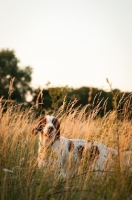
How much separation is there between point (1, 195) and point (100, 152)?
2063 mm

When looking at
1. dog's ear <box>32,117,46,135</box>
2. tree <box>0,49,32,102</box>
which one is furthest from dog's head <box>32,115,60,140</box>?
tree <box>0,49,32,102</box>

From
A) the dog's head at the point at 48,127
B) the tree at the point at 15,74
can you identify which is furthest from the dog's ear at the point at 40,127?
the tree at the point at 15,74

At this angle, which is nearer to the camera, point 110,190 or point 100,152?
point 110,190

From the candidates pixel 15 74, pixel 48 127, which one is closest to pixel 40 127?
pixel 48 127

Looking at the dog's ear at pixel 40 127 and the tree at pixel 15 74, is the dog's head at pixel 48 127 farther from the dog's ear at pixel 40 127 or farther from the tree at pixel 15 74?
the tree at pixel 15 74

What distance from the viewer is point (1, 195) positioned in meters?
2.89

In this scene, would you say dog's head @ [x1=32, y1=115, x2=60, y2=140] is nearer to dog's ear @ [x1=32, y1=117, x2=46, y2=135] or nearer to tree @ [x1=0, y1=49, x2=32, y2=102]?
dog's ear @ [x1=32, y1=117, x2=46, y2=135]

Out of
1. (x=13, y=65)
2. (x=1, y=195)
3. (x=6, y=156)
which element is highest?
(x=13, y=65)

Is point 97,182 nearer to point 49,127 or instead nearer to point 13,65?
point 49,127

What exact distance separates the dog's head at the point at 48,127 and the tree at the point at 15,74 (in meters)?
31.5

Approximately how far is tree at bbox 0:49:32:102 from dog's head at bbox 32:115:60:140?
31454 millimetres

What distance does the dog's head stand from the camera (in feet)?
16.2

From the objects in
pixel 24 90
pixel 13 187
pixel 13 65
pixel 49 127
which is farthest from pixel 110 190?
pixel 13 65

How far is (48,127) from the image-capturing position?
4.91 meters
